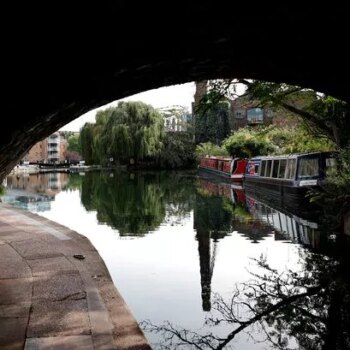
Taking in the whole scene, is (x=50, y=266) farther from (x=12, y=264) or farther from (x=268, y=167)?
(x=268, y=167)

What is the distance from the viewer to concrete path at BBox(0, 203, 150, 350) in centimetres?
413

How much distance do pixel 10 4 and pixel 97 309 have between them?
145 inches

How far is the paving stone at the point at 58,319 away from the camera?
13.9 ft

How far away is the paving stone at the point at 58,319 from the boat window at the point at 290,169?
15.1 meters

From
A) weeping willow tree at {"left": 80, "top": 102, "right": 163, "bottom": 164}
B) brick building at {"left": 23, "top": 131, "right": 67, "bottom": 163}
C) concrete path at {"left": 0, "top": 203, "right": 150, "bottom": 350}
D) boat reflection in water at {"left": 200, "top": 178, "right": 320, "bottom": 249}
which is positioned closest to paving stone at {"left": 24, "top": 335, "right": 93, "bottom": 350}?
concrete path at {"left": 0, "top": 203, "right": 150, "bottom": 350}

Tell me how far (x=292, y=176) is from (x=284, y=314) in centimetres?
1333

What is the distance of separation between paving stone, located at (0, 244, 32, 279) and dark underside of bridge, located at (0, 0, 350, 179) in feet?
9.30

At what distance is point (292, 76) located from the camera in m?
3.98

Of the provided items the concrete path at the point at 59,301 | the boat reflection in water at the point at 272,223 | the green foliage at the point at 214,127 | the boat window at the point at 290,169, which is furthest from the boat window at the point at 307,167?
the green foliage at the point at 214,127

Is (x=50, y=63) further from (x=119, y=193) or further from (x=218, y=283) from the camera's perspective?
(x=119, y=193)

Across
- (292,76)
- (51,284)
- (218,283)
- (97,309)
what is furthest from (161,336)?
(292,76)

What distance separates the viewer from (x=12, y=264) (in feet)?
21.7

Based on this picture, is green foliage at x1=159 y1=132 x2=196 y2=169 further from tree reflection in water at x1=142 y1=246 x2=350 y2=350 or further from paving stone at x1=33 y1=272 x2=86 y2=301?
paving stone at x1=33 y1=272 x2=86 y2=301

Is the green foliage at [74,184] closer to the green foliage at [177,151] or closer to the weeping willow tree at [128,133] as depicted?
the weeping willow tree at [128,133]
